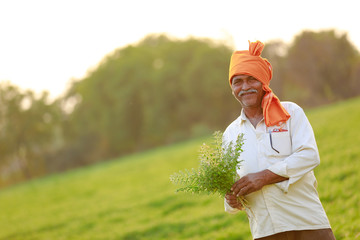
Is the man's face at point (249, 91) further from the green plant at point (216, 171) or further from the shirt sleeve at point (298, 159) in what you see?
the shirt sleeve at point (298, 159)

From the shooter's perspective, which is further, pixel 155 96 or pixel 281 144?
pixel 155 96

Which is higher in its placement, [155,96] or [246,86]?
[155,96]

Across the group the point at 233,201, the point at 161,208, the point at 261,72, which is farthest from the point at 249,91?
the point at 161,208

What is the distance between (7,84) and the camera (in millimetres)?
42406

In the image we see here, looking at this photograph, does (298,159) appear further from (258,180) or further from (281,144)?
(258,180)

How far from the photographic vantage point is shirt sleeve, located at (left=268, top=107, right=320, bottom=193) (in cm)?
329

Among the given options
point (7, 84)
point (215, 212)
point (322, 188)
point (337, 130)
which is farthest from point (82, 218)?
point (7, 84)

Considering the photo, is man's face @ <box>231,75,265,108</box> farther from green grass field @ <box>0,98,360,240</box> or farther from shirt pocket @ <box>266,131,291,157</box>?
green grass field @ <box>0,98,360,240</box>

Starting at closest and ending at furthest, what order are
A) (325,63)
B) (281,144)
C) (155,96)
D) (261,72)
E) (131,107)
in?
(281,144)
(261,72)
(325,63)
(155,96)
(131,107)

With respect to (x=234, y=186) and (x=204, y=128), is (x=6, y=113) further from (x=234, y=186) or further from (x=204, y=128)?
(x=234, y=186)

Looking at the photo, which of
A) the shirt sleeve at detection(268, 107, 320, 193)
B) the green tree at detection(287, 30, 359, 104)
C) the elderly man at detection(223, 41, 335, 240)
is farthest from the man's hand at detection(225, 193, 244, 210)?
the green tree at detection(287, 30, 359, 104)

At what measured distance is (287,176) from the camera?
3305mm

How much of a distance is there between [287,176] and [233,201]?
56 centimetres

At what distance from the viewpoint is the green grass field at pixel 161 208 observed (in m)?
7.34
